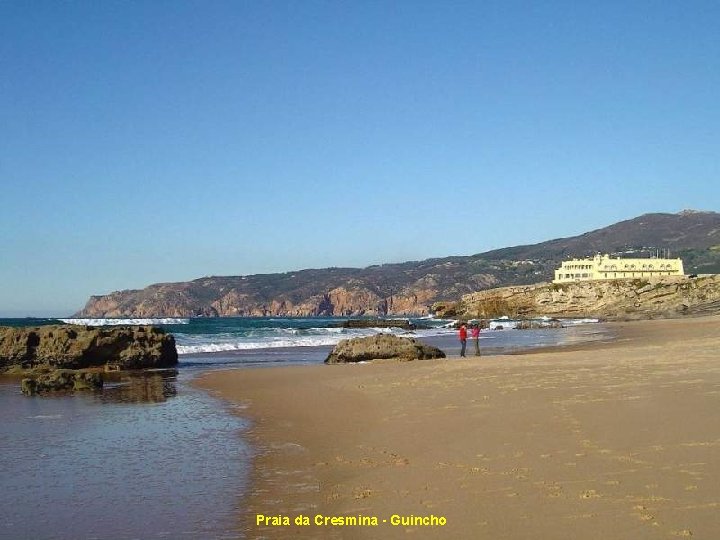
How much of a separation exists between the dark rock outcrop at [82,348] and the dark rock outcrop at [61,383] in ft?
21.4

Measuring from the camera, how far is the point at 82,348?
24656 mm

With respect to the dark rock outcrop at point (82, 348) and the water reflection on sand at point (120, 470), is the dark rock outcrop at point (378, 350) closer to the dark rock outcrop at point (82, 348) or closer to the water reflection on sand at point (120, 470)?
the dark rock outcrop at point (82, 348)

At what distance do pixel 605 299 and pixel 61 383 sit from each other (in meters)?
96.2

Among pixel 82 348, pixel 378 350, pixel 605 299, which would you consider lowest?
pixel 378 350

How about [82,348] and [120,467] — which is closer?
[120,467]

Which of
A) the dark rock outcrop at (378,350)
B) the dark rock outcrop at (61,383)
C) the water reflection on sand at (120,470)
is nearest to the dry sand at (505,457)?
the water reflection on sand at (120,470)

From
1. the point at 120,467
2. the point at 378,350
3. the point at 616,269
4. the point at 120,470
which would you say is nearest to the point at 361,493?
the point at 120,470

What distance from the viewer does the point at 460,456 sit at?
26.8 feet

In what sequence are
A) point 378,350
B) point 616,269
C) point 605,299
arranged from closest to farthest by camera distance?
point 378,350 → point 605,299 → point 616,269

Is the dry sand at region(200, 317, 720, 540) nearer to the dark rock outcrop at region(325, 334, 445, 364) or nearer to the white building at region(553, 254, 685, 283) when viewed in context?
the dark rock outcrop at region(325, 334, 445, 364)

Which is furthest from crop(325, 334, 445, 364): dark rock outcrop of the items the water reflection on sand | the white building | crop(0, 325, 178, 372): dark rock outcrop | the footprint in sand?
the white building

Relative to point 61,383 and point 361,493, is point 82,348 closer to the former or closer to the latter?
point 61,383

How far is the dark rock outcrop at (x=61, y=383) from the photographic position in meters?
17.3

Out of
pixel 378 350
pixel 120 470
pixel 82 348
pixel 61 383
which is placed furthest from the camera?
pixel 378 350
